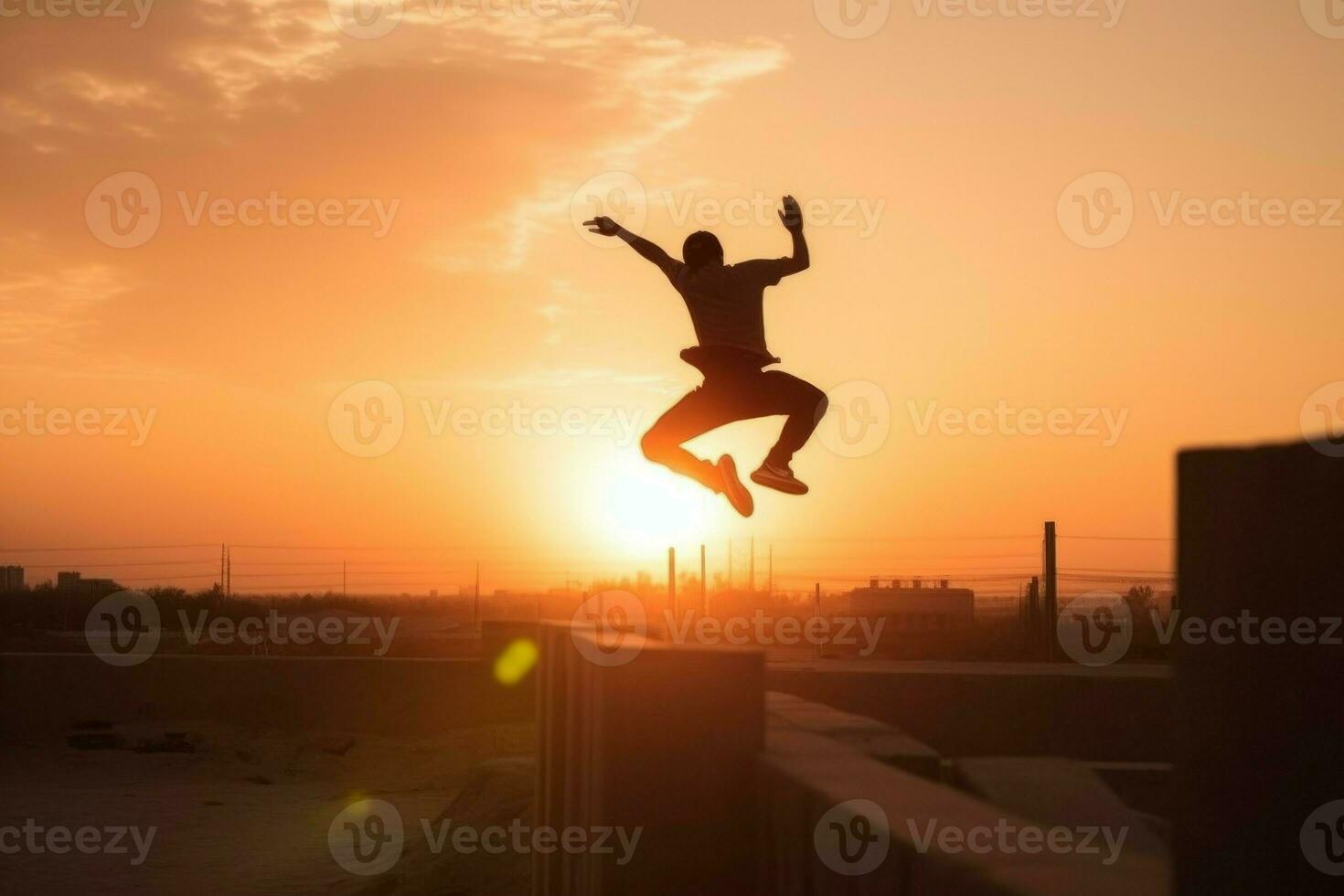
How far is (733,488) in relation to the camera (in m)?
9.04

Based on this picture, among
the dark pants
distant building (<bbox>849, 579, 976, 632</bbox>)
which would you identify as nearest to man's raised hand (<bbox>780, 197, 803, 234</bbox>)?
the dark pants

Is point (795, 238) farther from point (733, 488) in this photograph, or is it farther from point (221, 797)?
point (221, 797)

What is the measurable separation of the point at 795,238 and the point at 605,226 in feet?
3.74

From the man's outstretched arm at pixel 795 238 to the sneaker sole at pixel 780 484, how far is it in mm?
1331

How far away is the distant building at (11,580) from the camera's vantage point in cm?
5391

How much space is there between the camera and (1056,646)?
14.7 m

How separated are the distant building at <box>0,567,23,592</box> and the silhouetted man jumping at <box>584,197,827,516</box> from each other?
50.7 meters

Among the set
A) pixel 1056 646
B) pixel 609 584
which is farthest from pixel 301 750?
pixel 609 584

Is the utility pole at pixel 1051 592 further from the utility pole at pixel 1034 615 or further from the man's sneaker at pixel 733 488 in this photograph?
the man's sneaker at pixel 733 488

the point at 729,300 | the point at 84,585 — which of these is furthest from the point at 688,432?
the point at 84,585

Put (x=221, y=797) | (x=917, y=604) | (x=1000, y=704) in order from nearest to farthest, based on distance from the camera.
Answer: (x=1000, y=704) → (x=221, y=797) → (x=917, y=604)

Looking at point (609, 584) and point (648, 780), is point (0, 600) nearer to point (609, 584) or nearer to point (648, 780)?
point (609, 584)

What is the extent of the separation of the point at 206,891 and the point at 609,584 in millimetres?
18684

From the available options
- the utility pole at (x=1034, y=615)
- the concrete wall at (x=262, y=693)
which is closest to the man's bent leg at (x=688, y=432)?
the utility pole at (x=1034, y=615)
